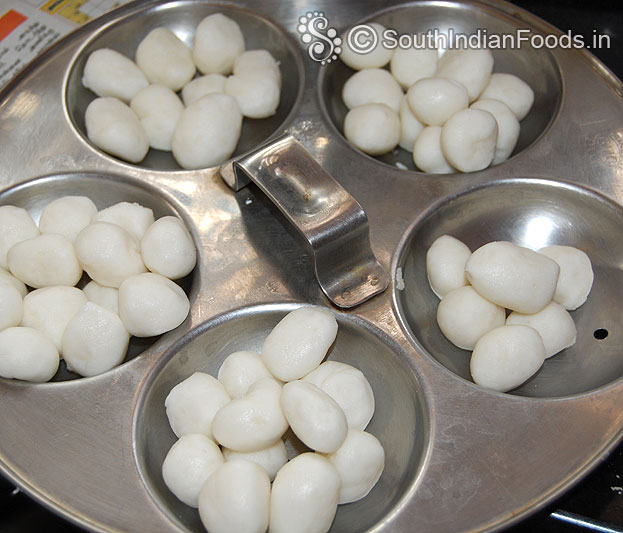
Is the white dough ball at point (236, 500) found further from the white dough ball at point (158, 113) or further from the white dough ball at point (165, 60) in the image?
the white dough ball at point (165, 60)

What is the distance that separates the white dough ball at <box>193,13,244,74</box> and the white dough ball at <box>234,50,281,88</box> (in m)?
0.02

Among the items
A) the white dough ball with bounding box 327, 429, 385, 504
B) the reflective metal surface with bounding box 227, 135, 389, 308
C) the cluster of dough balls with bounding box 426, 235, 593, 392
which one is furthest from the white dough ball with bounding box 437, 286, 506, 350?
the white dough ball with bounding box 327, 429, 385, 504

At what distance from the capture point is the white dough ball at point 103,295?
118 cm

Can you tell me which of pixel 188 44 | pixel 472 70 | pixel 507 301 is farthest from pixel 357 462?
pixel 188 44

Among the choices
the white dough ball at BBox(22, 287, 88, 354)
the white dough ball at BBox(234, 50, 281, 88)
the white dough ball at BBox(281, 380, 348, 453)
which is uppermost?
the white dough ball at BBox(234, 50, 281, 88)

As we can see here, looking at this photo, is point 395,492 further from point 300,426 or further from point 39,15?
point 39,15

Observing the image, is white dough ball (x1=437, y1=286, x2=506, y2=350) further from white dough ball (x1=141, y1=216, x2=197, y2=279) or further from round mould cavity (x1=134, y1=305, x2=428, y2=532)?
white dough ball (x1=141, y1=216, x2=197, y2=279)

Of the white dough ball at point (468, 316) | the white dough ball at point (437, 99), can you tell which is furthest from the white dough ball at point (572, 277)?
the white dough ball at point (437, 99)

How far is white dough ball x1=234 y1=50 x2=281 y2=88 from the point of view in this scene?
4.77 ft

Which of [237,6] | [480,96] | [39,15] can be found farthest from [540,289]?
[39,15]

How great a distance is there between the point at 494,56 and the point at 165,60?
702mm

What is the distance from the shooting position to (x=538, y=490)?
3.11 ft

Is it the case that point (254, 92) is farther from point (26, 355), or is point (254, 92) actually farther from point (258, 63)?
point (26, 355)

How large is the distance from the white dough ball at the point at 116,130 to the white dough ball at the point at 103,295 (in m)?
0.29
